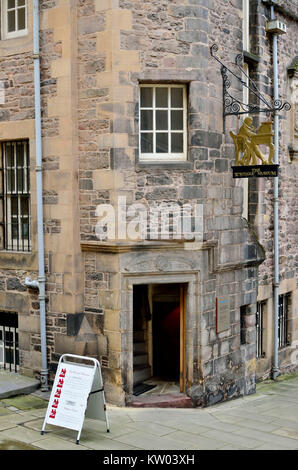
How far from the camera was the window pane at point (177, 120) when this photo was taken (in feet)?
35.5

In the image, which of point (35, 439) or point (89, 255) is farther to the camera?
point (89, 255)

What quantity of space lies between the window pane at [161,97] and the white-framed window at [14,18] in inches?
106

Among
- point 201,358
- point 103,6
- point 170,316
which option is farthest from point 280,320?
point 103,6

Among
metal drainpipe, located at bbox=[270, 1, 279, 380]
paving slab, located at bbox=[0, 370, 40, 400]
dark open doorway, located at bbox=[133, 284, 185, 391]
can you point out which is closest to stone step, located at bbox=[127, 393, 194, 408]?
dark open doorway, located at bbox=[133, 284, 185, 391]

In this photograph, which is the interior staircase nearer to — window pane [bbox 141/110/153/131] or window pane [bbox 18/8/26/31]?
window pane [bbox 141/110/153/131]

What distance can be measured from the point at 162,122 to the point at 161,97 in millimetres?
424

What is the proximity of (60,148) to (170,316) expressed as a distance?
412 centimetres

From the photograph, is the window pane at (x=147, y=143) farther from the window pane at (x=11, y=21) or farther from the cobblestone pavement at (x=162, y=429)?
the cobblestone pavement at (x=162, y=429)

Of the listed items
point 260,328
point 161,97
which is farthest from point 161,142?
point 260,328

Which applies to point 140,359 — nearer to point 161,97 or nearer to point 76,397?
point 76,397

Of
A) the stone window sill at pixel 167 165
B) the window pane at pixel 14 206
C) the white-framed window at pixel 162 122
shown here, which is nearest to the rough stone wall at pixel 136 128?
the stone window sill at pixel 167 165

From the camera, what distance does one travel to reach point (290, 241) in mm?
15406

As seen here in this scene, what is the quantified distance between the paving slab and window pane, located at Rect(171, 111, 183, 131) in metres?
5.02
